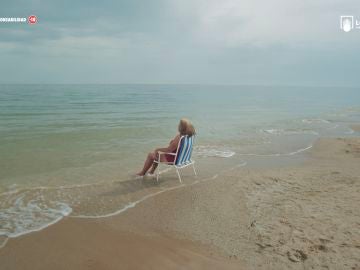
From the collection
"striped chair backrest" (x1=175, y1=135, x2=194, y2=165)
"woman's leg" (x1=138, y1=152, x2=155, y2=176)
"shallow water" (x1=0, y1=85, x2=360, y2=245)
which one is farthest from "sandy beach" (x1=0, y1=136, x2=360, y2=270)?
"woman's leg" (x1=138, y1=152, x2=155, y2=176)

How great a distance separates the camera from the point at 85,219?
5461mm

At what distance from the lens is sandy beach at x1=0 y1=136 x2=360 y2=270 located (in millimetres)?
4094

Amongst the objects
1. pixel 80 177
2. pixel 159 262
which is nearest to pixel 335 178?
pixel 159 262

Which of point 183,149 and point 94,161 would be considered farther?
point 94,161

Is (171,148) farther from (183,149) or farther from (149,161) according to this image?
(149,161)

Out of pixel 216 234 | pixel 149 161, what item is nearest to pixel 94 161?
pixel 149 161

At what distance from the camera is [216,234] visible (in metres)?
4.86

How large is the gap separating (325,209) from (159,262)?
3.08 metres

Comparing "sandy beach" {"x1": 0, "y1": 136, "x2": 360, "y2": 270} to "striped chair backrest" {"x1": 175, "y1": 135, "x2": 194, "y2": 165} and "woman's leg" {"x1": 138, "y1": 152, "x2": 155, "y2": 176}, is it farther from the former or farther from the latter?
"woman's leg" {"x1": 138, "y1": 152, "x2": 155, "y2": 176}

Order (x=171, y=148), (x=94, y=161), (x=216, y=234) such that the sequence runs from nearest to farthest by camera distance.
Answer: (x=216, y=234) → (x=171, y=148) → (x=94, y=161)

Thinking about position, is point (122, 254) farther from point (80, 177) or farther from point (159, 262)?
point (80, 177)

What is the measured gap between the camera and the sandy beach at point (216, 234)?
4.09m

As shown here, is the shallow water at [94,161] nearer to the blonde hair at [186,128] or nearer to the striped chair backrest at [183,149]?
the striped chair backrest at [183,149]

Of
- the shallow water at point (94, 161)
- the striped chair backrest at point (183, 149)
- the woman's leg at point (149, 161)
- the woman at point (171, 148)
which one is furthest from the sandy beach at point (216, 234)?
the woman's leg at point (149, 161)
